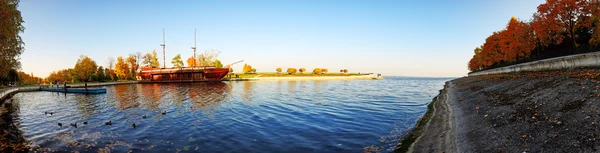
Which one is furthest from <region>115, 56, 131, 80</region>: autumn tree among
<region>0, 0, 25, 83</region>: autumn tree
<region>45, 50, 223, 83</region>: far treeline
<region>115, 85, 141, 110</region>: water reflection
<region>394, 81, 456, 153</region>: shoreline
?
<region>394, 81, 456, 153</region>: shoreline

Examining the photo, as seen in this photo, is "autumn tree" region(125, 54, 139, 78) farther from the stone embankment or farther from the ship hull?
the stone embankment

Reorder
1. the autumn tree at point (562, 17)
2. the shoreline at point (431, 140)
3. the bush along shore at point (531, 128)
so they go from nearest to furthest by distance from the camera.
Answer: the bush along shore at point (531, 128) < the shoreline at point (431, 140) < the autumn tree at point (562, 17)

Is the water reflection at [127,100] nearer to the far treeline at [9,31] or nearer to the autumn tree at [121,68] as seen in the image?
the far treeline at [9,31]

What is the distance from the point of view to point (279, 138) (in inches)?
567

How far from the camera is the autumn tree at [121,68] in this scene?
110 m

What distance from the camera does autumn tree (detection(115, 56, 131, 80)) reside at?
10981 cm

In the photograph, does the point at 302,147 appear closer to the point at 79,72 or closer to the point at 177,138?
the point at 177,138

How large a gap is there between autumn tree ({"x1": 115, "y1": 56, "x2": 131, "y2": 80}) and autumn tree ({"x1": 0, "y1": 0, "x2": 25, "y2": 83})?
85.4 m

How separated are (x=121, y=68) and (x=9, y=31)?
97.6 meters

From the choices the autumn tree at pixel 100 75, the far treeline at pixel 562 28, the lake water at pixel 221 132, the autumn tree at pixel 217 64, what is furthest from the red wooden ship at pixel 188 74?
the far treeline at pixel 562 28

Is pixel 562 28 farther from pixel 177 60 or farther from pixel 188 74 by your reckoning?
pixel 177 60

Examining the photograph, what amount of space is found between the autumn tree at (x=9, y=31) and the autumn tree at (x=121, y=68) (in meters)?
85.4

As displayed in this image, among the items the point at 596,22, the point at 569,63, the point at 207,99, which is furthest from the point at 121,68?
the point at 596,22

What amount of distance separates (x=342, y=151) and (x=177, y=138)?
873 cm
